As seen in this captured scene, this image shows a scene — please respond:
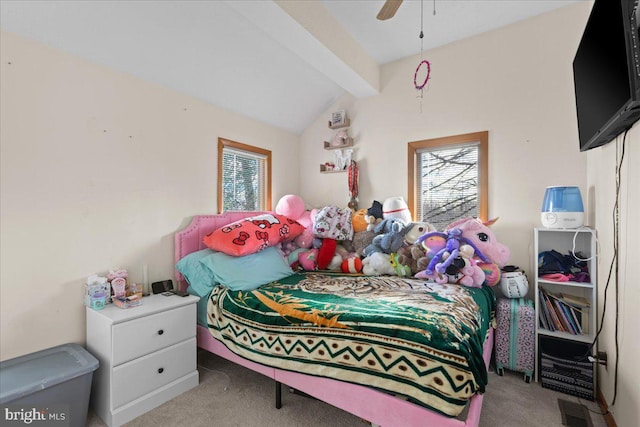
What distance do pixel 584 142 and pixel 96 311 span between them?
125 inches

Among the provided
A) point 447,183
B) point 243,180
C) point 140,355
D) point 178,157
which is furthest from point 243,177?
point 447,183

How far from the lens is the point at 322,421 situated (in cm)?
171

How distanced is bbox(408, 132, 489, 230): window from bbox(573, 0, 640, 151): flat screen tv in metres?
0.97

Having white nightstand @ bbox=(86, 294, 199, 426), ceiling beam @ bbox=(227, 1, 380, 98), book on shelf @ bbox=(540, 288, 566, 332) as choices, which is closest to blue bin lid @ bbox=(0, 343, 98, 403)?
white nightstand @ bbox=(86, 294, 199, 426)

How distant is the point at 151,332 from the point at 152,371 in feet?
0.80

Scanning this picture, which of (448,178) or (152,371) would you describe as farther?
(448,178)

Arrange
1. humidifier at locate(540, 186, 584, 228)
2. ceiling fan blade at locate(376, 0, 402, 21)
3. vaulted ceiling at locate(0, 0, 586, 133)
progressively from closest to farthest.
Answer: ceiling fan blade at locate(376, 0, 402, 21) < vaulted ceiling at locate(0, 0, 586, 133) < humidifier at locate(540, 186, 584, 228)

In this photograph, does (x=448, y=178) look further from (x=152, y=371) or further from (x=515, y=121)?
(x=152, y=371)

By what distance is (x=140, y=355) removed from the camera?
5.92 feet

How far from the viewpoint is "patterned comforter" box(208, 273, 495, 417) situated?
1257mm

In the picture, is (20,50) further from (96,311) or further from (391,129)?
(391,129)

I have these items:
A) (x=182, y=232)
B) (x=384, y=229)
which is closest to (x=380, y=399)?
(x=384, y=229)

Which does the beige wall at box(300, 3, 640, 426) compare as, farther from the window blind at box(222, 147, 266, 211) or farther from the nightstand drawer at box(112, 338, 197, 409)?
the nightstand drawer at box(112, 338, 197, 409)

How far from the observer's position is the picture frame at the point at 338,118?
11.2 feet
